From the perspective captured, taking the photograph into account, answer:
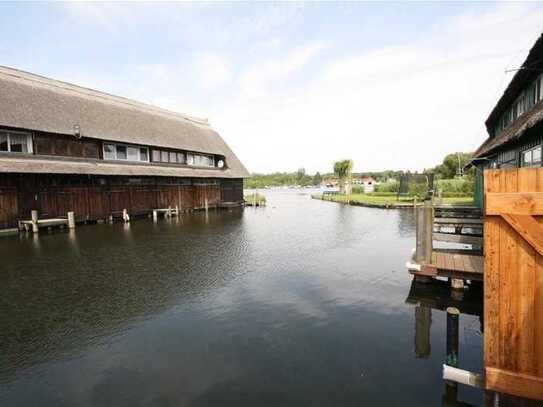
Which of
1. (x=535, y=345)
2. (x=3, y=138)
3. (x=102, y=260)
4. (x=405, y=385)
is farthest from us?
(x=3, y=138)

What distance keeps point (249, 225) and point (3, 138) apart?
54.9 feet

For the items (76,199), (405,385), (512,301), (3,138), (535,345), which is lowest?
(405,385)

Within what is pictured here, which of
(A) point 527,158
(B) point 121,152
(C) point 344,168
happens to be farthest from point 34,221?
(C) point 344,168

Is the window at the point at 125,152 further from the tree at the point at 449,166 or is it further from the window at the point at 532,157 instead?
the tree at the point at 449,166

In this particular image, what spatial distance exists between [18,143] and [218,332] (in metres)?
21.5

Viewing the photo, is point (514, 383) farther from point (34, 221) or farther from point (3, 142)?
point (3, 142)

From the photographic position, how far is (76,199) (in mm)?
22891

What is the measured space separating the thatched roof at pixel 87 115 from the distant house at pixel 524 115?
2555 cm

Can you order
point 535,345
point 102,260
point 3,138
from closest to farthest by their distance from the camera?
point 535,345 < point 102,260 < point 3,138

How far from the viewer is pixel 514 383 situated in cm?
418

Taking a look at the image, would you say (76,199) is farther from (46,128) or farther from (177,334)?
(177,334)

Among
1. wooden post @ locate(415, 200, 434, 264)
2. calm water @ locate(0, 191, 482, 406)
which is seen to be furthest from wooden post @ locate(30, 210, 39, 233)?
wooden post @ locate(415, 200, 434, 264)

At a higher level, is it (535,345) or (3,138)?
(3,138)

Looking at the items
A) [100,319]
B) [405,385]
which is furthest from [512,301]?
[100,319]
